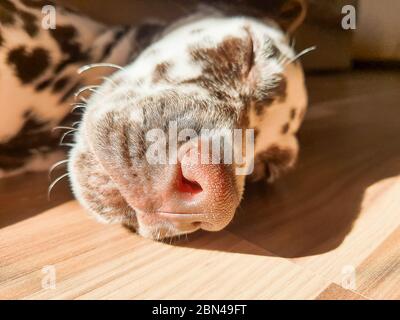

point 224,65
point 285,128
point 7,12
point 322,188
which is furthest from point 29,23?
point 322,188

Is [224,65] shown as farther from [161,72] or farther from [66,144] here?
[66,144]

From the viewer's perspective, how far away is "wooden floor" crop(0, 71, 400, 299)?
0.94 m

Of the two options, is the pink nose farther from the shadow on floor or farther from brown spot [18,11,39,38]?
brown spot [18,11,39,38]

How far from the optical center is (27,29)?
1.35 m

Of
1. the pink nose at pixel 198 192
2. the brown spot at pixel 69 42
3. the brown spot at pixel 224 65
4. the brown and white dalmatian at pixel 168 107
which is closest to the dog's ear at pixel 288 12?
the brown and white dalmatian at pixel 168 107

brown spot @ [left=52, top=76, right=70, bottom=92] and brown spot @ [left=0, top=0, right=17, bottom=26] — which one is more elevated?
brown spot @ [left=0, top=0, right=17, bottom=26]

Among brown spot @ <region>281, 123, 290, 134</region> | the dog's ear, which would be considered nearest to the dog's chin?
brown spot @ <region>281, 123, 290, 134</region>

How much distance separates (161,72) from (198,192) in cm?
45

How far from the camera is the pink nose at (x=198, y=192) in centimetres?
88

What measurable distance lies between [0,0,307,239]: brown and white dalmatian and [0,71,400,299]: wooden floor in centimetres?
8

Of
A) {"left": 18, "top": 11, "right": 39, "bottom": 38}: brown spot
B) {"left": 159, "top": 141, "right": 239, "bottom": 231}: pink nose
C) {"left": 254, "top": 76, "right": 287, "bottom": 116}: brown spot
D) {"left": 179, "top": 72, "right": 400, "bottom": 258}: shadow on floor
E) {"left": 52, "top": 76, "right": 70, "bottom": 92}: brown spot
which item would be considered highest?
{"left": 18, "top": 11, "right": 39, "bottom": 38}: brown spot

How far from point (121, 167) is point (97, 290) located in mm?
252
